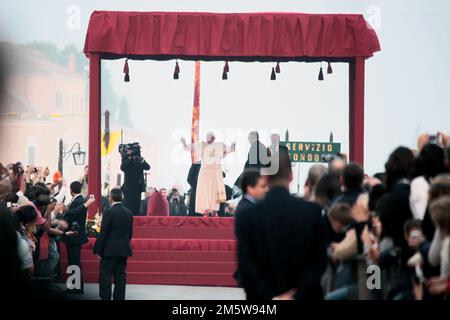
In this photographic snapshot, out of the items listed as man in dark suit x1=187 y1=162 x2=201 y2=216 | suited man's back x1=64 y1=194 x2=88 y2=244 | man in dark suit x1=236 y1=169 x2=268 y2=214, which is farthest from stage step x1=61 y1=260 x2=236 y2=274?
man in dark suit x1=236 y1=169 x2=268 y2=214

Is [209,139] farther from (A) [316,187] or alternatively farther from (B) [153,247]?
(A) [316,187]

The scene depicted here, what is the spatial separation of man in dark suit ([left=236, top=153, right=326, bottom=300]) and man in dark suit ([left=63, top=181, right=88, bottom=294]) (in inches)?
457

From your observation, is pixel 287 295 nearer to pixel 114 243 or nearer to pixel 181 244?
pixel 114 243


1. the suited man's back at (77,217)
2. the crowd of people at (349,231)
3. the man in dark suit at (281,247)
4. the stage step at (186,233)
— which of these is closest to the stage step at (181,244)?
the stage step at (186,233)

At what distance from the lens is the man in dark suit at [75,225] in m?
17.1

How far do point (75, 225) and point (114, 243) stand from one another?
2161 mm

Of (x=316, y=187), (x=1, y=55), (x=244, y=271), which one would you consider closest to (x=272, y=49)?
(x=316, y=187)

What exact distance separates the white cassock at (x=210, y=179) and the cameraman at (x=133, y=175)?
45.0 inches

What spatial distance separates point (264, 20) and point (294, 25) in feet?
1.89

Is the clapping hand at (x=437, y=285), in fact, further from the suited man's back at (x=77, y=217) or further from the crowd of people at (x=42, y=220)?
the suited man's back at (x=77, y=217)

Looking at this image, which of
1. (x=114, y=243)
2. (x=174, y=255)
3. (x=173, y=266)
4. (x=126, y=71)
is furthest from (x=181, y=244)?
(x=126, y=71)

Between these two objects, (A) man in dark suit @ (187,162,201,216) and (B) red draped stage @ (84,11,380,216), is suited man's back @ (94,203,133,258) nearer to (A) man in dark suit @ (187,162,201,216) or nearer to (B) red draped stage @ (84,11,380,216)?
(B) red draped stage @ (84,11,380,216)

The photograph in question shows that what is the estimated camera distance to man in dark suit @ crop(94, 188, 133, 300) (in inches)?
597

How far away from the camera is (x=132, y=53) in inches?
785
